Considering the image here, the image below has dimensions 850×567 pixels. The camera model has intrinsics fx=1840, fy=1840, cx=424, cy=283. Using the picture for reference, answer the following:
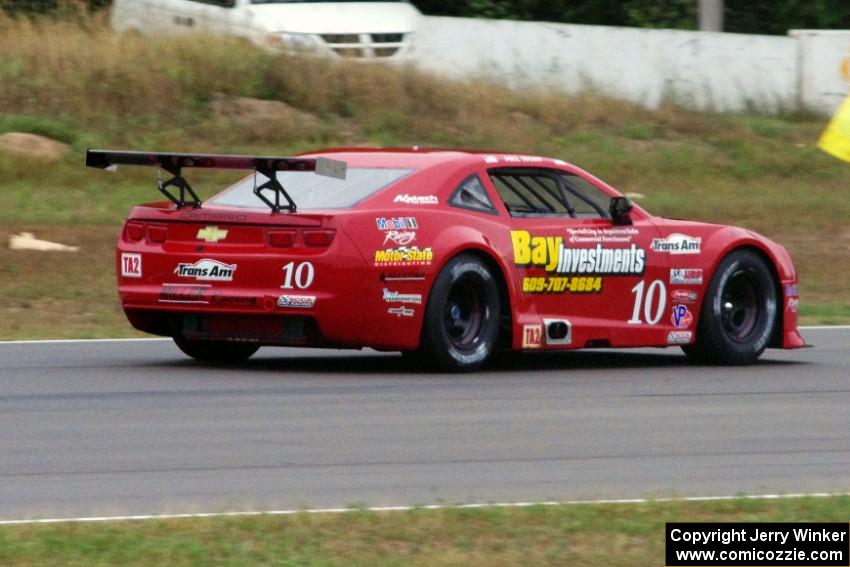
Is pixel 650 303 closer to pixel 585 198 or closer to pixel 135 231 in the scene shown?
pixel 585 198

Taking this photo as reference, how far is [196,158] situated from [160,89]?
525 inches

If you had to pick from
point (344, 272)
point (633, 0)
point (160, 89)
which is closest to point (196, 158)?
point (344, 272)

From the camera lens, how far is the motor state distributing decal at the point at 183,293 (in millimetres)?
10977

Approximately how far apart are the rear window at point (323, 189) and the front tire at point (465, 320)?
2.27 ft

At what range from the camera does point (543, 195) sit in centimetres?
1210

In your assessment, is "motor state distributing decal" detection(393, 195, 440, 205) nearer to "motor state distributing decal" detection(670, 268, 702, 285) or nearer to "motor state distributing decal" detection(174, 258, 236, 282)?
"motor state distributing decal" detection(174, 258, 236, 282)

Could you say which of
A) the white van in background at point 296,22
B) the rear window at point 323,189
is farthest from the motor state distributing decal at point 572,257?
the white van in background at point 296,22

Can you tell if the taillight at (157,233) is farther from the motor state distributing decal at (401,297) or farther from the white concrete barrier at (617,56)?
the white concrete barrier at (617,56)

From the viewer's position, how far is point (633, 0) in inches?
1312

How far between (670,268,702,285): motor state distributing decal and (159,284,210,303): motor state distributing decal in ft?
10.3

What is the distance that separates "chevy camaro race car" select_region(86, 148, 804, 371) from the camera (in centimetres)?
1076

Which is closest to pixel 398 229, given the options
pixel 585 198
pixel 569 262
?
pixel 569 262

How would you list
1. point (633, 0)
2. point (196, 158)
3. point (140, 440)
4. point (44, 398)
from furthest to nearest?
point (633, 0) → point (196, 158) → point (44, 398) → point (140, 440)

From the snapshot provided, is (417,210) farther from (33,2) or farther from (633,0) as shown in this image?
(633,0)
